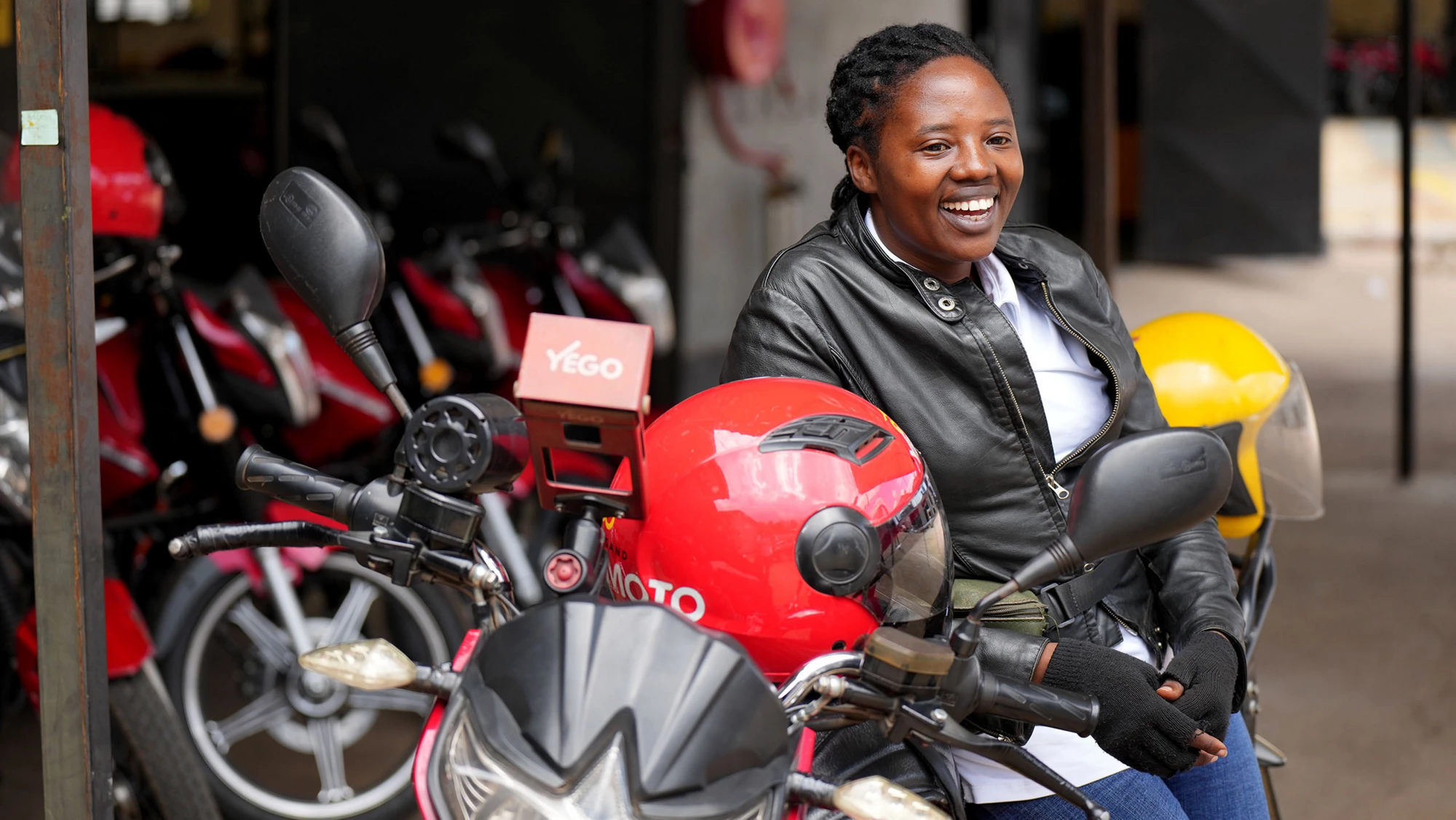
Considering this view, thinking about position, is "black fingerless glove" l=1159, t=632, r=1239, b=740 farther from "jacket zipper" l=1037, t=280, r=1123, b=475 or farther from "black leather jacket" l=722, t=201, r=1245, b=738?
"jacket zipper" l=1037, t=280, r=1123, b=475

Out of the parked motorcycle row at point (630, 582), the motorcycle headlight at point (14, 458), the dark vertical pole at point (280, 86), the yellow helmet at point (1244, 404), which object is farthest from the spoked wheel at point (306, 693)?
the dark vertical pole at point (280, 86)

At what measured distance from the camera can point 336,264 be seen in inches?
52.9

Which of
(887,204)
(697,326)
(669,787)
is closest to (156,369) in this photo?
(887,204)

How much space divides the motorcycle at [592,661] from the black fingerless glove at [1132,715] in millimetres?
158

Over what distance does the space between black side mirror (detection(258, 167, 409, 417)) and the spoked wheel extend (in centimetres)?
202

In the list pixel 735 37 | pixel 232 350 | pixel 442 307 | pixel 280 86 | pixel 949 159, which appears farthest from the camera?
pixel 735 37

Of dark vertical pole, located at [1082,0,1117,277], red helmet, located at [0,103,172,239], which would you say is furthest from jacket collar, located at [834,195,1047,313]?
dark vertical pole, located at [1082,0,1117,277]

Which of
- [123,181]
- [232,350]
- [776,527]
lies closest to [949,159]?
[776,527]

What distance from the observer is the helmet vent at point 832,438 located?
130cm

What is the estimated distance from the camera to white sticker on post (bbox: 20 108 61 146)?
6.55 ft

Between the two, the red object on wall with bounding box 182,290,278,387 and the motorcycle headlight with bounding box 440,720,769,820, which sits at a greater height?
the motorcycle headlight with bounding box 440,720,769,820

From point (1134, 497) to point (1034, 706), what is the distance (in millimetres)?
202

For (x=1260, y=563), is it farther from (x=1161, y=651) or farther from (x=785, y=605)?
(x=785, y=605)

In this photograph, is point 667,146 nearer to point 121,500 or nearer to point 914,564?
point 121,500
